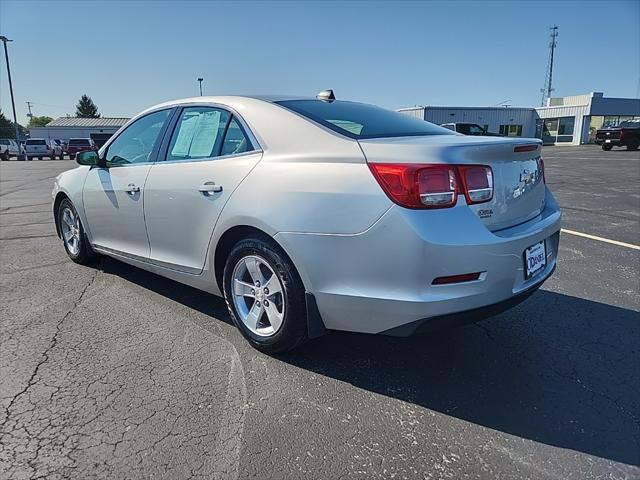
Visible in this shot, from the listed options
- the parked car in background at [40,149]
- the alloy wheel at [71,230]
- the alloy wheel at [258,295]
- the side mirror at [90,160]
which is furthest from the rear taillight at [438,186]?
the parked car in background at [40,149]

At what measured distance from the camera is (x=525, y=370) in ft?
9.18

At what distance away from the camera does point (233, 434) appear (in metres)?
2.22

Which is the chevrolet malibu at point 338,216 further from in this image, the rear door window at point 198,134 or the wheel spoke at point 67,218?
the wheel spoke at point 67,218

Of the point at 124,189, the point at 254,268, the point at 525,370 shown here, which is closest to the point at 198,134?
the point at 124,189

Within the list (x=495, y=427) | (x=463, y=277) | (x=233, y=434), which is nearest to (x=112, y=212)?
(x=233, y=434)

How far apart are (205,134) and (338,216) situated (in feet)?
4.75

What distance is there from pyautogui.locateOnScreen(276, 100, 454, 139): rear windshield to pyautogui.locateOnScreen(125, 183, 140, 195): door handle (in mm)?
1430

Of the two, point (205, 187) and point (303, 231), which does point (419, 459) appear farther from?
point (205, 187)

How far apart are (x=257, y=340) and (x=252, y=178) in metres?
1.03

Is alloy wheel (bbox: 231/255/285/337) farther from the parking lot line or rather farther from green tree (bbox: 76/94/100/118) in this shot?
green tree (bbox: 76/94/100/118)

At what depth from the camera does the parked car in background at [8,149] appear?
1510 inches

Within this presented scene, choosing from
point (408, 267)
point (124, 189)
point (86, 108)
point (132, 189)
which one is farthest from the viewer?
point (86, 108)

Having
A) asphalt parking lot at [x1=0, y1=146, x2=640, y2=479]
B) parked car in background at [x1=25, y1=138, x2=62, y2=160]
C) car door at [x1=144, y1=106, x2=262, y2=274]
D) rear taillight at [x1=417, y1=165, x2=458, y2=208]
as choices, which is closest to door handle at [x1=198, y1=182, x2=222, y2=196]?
car door at [x1=144, y1=106, x2=262, y2=274]

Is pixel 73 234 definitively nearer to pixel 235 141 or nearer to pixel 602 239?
pixel 235 141
